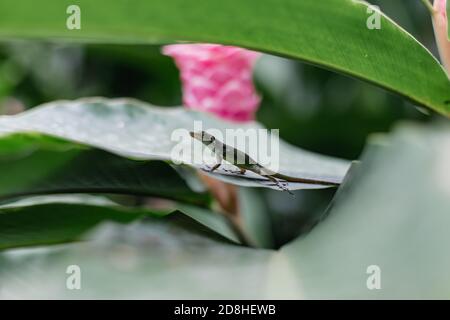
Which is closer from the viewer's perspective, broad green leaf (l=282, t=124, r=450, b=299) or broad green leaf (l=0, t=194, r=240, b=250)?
broad green leaf (l=282, t=124, r=450, b=299)

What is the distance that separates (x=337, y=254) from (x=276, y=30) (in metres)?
0.21

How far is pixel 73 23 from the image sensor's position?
0.61 meters

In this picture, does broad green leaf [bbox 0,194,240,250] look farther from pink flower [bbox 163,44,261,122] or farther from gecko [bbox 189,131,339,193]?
pink flower [bbox 163,44,261,122]

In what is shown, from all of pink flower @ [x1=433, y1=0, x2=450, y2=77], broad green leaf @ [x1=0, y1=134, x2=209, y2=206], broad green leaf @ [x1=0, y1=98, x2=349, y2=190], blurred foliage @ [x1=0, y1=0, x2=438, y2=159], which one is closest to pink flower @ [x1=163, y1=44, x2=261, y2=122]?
broad green leaf @ [x1=0, y1=98, x2=349, y2=190]

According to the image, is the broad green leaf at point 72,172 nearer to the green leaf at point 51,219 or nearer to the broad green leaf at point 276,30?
the green leaf at point 51,219

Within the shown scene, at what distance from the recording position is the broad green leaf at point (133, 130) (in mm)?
773

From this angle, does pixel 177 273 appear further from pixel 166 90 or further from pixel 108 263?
pixel 166 90

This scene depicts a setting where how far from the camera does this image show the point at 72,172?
2.65 feet

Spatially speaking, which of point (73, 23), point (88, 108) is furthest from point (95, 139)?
point (73, 23)

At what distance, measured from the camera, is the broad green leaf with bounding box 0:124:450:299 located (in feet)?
1.96

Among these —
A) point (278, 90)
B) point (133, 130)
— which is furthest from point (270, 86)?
point (133, 130)

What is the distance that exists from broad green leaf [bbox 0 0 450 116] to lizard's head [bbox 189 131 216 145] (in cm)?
11

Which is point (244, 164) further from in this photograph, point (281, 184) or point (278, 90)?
point (278, 90)

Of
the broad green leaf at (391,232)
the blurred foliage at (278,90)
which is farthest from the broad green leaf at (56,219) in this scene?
the blurred foliage at (278,90)
